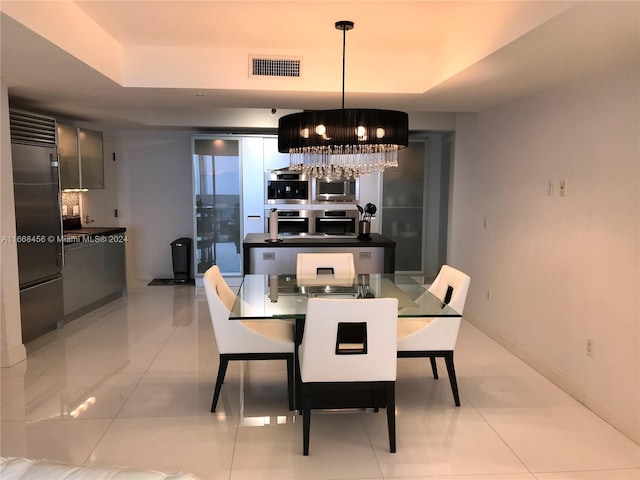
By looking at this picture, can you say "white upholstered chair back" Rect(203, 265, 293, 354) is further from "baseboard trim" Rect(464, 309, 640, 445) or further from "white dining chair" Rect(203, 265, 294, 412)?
"baseboard trim" Rect(464, 309, 640, 445)

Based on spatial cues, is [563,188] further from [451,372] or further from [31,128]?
[31,128]

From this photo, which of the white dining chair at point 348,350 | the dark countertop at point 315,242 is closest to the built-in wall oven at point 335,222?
the dark countertop at point 315,242

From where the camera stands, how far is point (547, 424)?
2.97 meters

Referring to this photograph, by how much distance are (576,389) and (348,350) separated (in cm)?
181

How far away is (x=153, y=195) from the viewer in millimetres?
7016

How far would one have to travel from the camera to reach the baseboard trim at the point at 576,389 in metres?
2.83

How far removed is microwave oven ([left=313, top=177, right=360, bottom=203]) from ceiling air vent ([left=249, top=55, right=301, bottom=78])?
9.47 ft

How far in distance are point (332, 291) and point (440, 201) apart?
14.2 feet

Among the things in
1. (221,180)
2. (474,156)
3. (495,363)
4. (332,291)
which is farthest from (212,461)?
(221,180)

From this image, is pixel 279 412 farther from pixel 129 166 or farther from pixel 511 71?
pixel 129 166

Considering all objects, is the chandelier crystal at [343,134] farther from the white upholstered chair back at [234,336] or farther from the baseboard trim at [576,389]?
the baseboard trim at [576,389]

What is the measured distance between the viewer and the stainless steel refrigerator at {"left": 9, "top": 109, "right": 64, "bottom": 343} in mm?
4031

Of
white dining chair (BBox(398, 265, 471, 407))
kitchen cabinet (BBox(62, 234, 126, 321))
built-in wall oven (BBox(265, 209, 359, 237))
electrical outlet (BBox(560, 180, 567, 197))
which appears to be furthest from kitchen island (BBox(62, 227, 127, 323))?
electrical outlet (BBox(560, 180, 567, 197))

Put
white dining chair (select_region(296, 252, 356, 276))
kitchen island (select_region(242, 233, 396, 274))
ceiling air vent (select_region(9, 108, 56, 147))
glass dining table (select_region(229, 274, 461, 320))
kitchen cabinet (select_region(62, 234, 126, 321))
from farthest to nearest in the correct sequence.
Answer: kitchen island (select_region(242, 233, 396, 274)) → kitchen cabinet (select_region(62, 234, 126, 321)) → white dining chair (select_region(296, 252, 356, 276)) → ceiling air vent (select_region(9, 108, 56, 147)) → glass dining table (select_region(229, 274, 461, 320))
